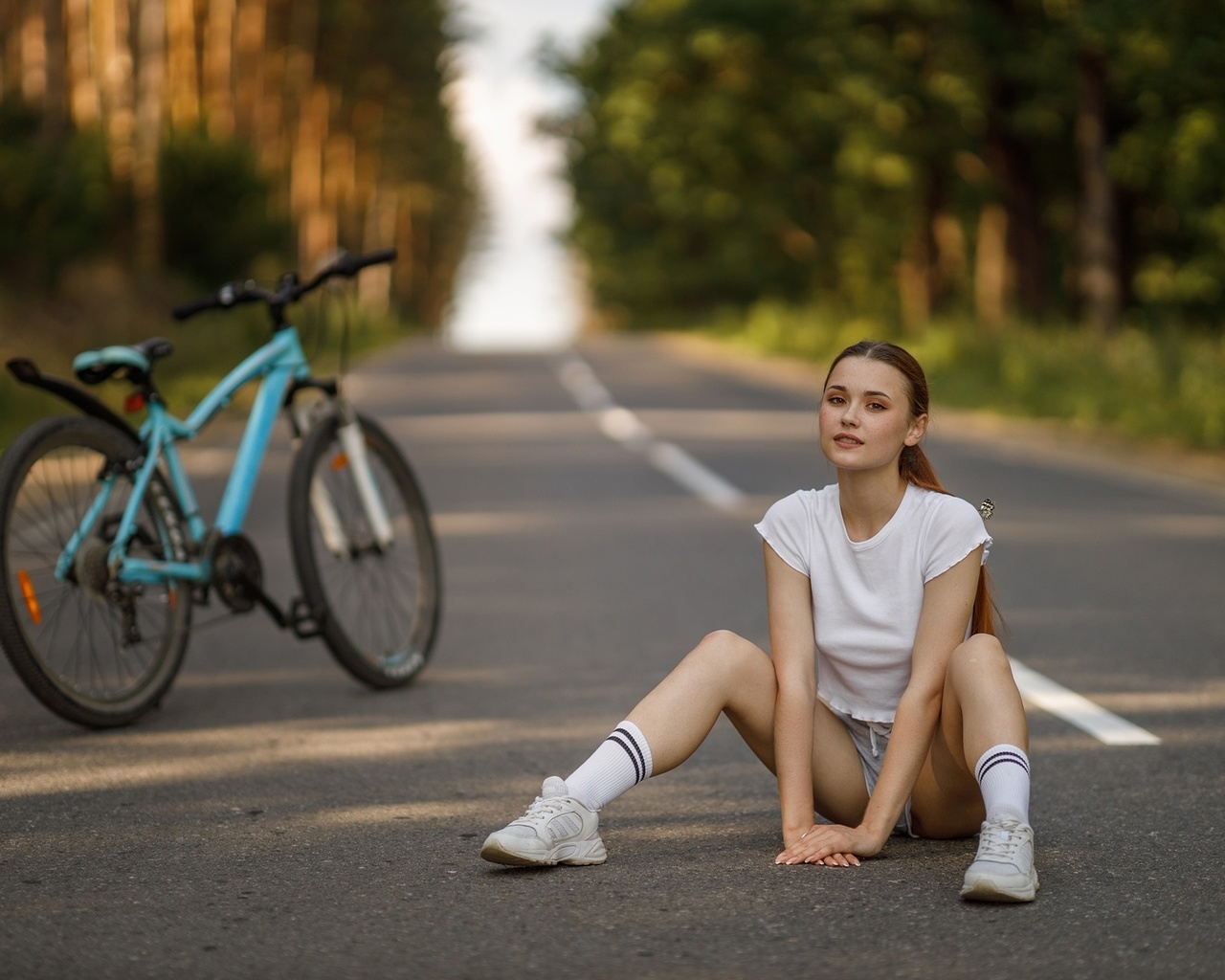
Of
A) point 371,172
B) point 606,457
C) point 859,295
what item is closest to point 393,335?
point 859,295

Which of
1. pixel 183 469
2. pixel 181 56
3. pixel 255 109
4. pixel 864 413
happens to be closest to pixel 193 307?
pixel 183 469

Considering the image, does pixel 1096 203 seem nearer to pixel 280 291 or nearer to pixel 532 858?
pixel 280 291

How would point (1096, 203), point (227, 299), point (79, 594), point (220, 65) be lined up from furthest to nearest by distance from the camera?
point (220, 65) → point (1096, 203) → point (227, 299) → point (79, 594)

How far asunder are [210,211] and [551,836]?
29547 millimetres

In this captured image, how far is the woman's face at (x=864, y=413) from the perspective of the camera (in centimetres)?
427

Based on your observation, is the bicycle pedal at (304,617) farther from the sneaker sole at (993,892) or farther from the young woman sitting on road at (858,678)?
the sneaker sole at (993,892)

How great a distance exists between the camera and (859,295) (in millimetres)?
60562

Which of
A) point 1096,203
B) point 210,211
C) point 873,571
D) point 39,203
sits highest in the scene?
point 210,211

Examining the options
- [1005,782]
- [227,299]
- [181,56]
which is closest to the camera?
[1005,782]

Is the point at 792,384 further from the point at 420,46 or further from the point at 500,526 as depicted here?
the point at 420,46

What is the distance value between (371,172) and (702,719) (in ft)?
252

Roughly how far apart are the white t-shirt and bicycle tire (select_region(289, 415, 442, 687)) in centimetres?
232

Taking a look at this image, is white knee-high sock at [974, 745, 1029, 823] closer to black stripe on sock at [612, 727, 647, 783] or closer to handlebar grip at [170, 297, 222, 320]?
black stripe on sock at [612, 727, 647, 783]

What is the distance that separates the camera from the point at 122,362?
592 cm
